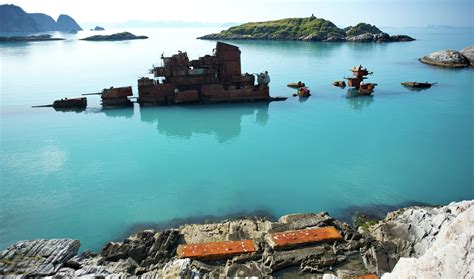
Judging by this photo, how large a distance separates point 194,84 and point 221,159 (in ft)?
56.6

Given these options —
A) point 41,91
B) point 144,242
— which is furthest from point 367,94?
point 41,91

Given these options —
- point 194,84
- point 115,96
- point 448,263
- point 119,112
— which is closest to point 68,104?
point 115,96

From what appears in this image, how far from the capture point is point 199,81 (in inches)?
1597

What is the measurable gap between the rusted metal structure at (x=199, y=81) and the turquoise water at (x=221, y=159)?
1499 mm

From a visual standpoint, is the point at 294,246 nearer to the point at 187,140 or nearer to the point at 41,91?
the point at 187,140

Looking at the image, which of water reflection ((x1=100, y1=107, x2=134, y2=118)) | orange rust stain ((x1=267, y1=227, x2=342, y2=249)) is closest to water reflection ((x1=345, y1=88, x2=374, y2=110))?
water reflection ((x1=100, y1=107, x2=134, y2=118))

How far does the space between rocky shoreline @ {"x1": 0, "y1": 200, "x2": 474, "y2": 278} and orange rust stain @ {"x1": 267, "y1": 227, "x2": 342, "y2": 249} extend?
0.08 m

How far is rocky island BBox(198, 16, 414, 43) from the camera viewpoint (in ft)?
463

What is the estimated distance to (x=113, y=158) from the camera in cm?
2609

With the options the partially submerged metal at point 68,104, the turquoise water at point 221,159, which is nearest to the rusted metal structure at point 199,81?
the turquoise water at point 221,159

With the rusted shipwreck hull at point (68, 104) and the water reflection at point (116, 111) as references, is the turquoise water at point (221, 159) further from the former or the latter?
the rusted shipwreck hull at point (68, 104)

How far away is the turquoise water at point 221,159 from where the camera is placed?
18.7 metres

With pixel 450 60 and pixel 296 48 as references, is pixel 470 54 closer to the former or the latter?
pixel 450 60

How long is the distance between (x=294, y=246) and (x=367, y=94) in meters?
37.5
